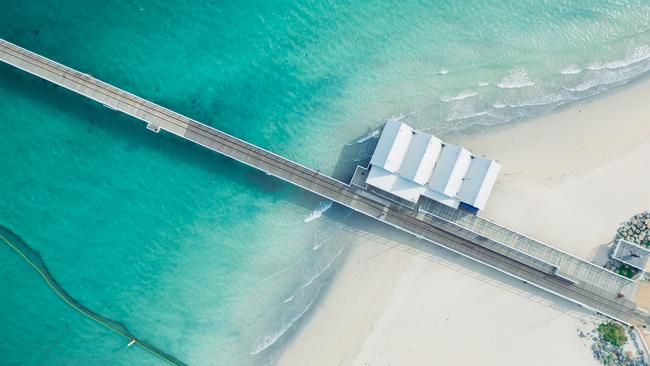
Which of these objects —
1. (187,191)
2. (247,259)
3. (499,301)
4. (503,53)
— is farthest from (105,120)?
(499,301)

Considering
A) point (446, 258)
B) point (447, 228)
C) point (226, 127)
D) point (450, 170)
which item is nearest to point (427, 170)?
point (450, 170)

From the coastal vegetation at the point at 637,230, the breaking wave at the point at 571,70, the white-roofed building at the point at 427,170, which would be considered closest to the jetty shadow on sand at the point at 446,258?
the white-roofed building at the point at 427,170

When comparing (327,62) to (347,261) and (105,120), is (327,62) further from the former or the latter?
(105,120)

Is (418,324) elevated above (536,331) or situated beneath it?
situated beneath

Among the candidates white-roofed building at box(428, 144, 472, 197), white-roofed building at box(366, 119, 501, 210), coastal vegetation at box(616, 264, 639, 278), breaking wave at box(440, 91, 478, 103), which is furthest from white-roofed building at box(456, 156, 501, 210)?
coastal vegetation at box(616, 264, 639, 278)

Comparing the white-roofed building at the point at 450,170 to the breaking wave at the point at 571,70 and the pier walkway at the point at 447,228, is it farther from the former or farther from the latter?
the breaking wave at the point at 571,70

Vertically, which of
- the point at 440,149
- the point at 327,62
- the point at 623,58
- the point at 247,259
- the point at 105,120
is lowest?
the point at 247,259

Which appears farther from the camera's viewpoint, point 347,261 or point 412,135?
point 347,261
